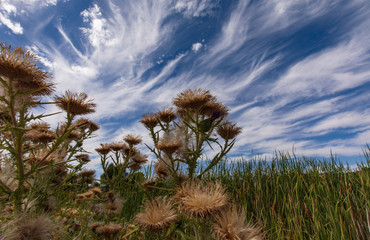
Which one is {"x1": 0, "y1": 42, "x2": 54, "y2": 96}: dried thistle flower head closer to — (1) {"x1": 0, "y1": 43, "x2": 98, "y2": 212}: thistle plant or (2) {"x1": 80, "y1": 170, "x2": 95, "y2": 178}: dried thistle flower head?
(1) {"x1": 0, "y1": 43, "x2": 98, "y2": 212}: thistle plant

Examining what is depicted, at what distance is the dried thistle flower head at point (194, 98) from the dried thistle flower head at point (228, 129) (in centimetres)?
40

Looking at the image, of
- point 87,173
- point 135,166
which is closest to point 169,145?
point 135,166

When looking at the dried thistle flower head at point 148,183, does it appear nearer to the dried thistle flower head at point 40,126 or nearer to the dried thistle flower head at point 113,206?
the dried thistle flower head at point 113,206

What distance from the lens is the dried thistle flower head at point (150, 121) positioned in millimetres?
3408

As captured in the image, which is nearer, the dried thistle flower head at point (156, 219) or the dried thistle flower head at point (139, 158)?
the dried thistle flower head at point (156, 219)

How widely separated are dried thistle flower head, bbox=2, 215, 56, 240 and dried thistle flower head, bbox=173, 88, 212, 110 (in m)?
1.83

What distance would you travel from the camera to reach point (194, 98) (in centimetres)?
283

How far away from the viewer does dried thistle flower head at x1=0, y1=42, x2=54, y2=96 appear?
6.11 ft

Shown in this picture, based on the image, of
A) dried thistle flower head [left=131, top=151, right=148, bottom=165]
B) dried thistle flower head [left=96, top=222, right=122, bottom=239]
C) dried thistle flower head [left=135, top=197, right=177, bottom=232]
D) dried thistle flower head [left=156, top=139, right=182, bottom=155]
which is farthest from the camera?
dried thistle flower head [left=131, top=151, right=148, bottom=165]

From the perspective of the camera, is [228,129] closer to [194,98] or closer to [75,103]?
[194,98]

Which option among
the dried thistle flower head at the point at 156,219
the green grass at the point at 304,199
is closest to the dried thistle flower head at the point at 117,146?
the green grass at the point at 304,199

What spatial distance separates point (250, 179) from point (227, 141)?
2.84 meters

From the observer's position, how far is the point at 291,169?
6230 mm

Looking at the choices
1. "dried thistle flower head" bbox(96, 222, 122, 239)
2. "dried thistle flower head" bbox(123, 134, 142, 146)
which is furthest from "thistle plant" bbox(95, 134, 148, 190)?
"dried thistle flower head" bbox(96, 222, 122, 239)
